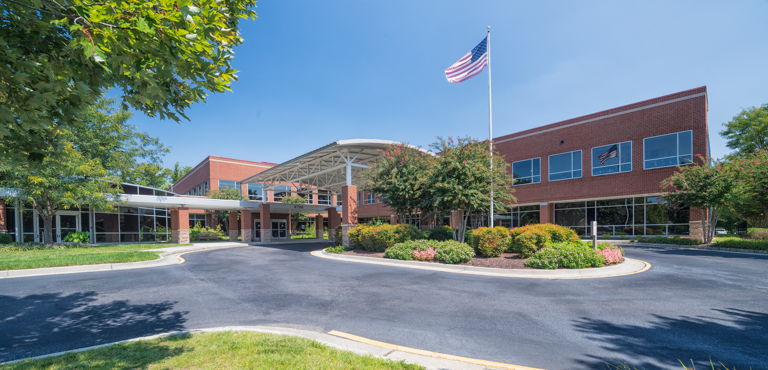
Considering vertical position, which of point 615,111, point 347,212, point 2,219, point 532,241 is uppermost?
point 615,111

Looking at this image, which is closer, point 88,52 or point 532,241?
point 88,52

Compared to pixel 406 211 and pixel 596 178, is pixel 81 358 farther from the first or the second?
pixel 596 178

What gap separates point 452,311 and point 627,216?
75.1 feet

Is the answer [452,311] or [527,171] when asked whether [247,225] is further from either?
[452,311]

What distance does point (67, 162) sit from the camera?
1853cm

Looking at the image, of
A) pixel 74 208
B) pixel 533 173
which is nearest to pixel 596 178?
pixel 533 173

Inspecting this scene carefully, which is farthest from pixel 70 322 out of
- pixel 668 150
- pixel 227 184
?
pixel 227 184

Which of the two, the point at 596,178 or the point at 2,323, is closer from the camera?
the point at 2,323

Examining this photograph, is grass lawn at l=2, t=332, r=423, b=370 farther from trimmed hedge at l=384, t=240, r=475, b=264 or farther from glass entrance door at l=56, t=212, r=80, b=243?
glass entrance door at l=56, t=212, r=80, b=243

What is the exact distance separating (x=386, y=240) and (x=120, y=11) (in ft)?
46.4

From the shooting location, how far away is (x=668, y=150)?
20.8 metres

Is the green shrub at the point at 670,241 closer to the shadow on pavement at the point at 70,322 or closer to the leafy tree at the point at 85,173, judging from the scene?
the shadow on pavement at the point at 70,322

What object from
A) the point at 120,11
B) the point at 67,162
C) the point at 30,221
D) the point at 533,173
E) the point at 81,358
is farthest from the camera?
the point at 533,173

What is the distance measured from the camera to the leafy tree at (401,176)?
56.1ft
